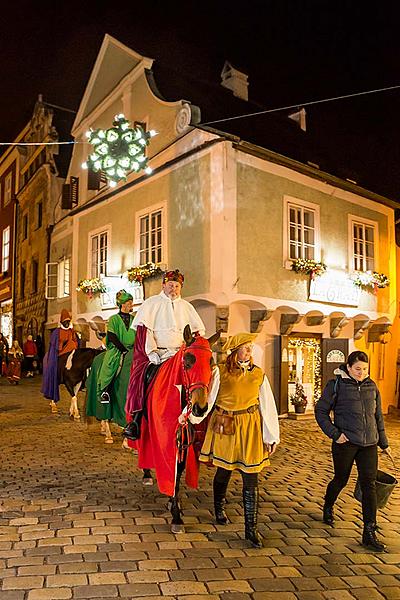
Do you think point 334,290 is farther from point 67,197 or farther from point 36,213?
point 36,213

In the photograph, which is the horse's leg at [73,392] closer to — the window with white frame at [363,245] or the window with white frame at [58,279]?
the window with white frame at [363,245]

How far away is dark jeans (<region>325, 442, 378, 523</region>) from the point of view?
18.0 feet

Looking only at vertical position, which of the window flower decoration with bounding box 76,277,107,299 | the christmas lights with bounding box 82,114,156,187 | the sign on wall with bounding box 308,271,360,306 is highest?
the christmas lights with bounding box 82,114,156,187

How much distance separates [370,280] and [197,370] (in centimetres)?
1268

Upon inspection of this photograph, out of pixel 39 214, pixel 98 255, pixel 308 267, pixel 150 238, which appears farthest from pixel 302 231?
pixel 39 214

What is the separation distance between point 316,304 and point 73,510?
1061 centimetres

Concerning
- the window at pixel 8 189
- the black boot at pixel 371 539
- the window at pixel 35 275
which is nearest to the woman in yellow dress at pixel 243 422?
the black boot at pixel 371 539

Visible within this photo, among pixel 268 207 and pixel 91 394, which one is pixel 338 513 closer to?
pixel 91 394

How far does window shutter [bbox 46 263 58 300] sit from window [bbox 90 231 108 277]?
5120 millimetres

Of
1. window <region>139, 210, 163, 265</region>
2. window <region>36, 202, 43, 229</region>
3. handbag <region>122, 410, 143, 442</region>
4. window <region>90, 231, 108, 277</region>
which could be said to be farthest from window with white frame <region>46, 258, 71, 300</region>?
handbag <region>122, 410, 143, 442</region>

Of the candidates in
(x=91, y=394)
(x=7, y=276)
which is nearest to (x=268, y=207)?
(x=91, y=394)

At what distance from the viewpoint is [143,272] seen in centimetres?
1606

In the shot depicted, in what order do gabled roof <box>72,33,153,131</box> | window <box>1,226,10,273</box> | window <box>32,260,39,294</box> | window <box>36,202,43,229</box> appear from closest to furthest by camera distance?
1. gabled roof <box>72,33,153,131</box>
2. window <box>36,202,43,229</box>
3. window <box>32,260,39,294</box>
4. window <box>1,226,10,273</box>

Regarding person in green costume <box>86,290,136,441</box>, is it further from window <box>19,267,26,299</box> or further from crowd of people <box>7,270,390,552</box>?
window <box>19,267,26,299</box>
